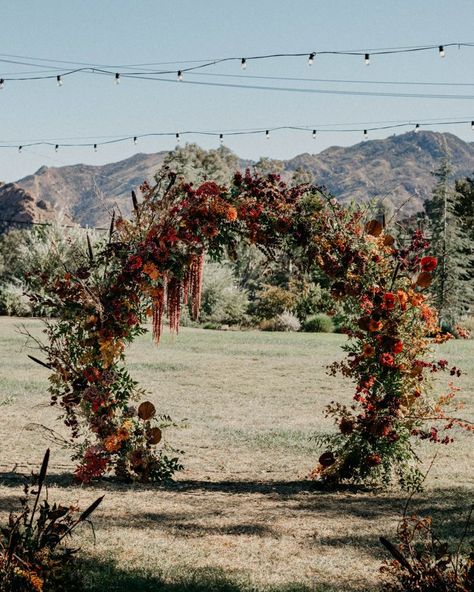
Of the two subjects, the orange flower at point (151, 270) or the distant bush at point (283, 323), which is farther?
the distant bush at point (283, 323)

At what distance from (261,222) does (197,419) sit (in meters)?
5.44

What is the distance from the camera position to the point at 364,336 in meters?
7.10

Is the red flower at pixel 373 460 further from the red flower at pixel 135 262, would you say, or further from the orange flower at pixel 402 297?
the red flower at pixel 135 262

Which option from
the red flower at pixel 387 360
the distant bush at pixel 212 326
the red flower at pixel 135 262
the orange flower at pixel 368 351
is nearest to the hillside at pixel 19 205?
the distant bush at pixel 212 326

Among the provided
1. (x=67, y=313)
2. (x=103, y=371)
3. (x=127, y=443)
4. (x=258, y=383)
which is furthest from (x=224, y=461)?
(x=258, y=383)

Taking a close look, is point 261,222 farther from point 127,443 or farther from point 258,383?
point 258,383

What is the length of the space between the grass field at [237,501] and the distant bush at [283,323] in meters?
13.9

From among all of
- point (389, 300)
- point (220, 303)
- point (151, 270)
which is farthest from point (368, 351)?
point (220, 303)

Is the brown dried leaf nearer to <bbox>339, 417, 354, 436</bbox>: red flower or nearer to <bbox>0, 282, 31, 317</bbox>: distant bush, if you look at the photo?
<bbox>339, 417, 354, 436</bbox>: red flower

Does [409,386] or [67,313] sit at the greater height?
[67,313]

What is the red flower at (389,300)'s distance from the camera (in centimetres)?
677

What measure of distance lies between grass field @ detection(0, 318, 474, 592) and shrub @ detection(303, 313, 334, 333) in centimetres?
1340

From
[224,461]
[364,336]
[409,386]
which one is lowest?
[224,461]

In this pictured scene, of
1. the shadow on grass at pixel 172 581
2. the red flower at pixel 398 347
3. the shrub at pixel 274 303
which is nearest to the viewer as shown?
the shadow on grass at pixel 172 581
